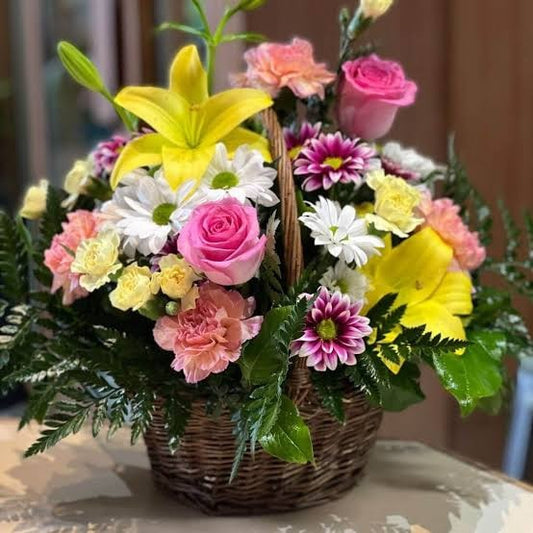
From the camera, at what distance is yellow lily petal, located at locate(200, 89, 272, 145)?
2.41ft

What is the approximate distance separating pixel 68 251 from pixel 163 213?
10 centimetres

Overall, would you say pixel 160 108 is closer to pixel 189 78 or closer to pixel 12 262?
pixel 189 78

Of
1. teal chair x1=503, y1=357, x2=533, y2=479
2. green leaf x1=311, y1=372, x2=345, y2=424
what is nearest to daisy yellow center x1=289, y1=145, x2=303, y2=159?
green leaf x1=311, y1=372, x2=345, y2=424

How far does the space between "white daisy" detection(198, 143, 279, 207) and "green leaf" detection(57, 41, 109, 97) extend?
0.14m

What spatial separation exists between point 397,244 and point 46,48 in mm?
1782

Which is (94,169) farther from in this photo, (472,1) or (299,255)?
(472,1)

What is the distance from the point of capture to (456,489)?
0.84m


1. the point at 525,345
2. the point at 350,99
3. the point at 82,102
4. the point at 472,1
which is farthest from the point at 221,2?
the point at 525,345

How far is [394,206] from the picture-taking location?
0.72 metres

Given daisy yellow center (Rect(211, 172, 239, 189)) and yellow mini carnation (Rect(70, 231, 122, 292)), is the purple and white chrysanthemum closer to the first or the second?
daisy yellow center (Rect(211, 172, 239, 189))

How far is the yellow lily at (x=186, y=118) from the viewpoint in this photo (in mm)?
736

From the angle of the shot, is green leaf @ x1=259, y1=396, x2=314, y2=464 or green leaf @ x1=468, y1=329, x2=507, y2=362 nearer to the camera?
green leaf @ x1=259, y1=396, x2=314, y2=464

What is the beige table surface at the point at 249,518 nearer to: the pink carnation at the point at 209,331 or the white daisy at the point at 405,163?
the pink carnation at the point at 209,331

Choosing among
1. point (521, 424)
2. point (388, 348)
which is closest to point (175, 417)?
point (388, 348)
